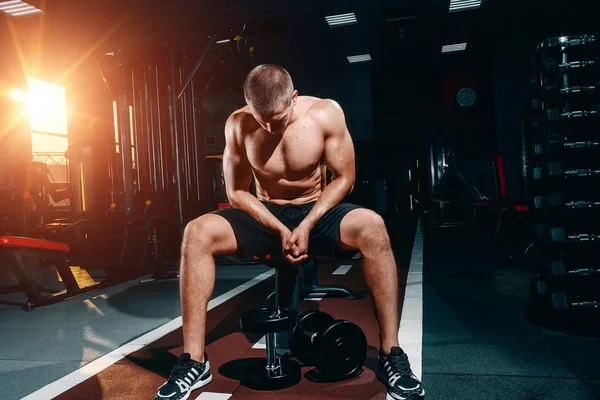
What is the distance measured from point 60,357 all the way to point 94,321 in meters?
0.64

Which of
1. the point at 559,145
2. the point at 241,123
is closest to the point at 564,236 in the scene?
the point at 559,145

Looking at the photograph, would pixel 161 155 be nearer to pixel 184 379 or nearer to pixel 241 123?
pixel 241 123

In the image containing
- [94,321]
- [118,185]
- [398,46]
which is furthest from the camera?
[398,46]

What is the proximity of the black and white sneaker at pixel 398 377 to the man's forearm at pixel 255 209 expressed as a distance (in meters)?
0.59

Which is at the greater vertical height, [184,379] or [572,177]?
[572,177]

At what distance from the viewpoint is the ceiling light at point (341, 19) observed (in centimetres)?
703

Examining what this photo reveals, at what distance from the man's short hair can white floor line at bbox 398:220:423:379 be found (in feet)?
3.63

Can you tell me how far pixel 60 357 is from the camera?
2057 mm

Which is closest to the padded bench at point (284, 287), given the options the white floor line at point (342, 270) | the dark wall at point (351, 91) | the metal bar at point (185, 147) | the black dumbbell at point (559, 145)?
the black dumbbell at point (559, 145)

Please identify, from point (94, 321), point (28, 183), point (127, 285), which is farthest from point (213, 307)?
point (28, 183)

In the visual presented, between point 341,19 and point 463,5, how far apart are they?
5.91ft

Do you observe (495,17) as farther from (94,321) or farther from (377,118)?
(94,321)

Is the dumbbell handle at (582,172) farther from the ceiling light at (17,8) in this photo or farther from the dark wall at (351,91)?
the dark wall at (351,91)

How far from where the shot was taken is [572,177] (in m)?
2.10
